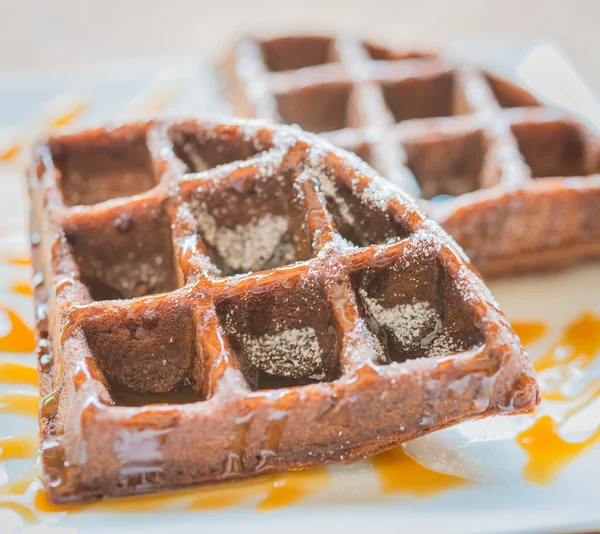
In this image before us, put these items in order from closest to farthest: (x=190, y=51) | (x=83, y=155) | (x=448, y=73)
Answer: (x=83, y=155) → (x=448, y=73) → (x=190, y=51)

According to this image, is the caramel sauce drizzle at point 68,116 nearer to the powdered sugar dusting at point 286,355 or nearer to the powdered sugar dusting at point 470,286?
the powdered sugar dusting at point 286,355

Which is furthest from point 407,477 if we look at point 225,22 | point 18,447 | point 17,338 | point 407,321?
point 225,22

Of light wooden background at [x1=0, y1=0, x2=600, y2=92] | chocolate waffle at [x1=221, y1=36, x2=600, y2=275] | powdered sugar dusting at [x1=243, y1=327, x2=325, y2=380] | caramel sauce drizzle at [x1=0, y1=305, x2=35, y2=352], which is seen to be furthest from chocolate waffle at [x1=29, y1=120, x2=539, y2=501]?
light wooden background at [x1=0, y1=0, x2=600, y2=92]

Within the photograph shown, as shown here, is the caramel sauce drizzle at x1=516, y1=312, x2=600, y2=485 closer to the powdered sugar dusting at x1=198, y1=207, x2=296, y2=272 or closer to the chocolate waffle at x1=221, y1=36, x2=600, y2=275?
the chocolate waffle at x1=221, y1=36, x2=600, y2=275

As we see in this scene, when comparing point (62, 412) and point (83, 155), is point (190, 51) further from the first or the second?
point (62, 412)

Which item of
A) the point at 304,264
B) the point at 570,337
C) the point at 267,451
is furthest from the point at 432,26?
the point at 267,451
